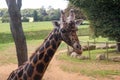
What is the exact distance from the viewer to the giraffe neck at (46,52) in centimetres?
605

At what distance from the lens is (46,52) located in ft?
20.2

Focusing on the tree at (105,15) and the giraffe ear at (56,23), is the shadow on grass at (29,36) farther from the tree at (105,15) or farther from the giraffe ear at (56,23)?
the giraffe ear at (56,23)

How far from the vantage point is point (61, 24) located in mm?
5727

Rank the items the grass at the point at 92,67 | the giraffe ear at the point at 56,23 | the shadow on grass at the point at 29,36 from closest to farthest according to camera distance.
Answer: the giraffe ear at the point at 56,23 < the grass at the point at 92,67 < the shadow on grass at the point at 29,36

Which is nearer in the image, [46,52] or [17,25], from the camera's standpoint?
[46,52]

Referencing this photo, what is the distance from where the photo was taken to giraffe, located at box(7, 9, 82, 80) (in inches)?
223

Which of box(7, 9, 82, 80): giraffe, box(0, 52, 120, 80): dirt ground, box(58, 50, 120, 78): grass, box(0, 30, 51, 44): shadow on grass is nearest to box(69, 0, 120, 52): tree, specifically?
box(58, 50, 120, 78): grass

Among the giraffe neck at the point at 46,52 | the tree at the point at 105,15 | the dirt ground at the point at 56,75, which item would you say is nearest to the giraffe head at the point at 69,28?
the giraffe neck at the point at 46,52

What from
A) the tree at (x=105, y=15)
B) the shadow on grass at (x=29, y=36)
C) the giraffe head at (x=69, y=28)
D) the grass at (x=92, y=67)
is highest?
the giraffe head at (x=69, y=28)

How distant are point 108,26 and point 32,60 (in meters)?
15.1

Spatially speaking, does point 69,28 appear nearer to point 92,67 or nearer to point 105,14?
point 92,67

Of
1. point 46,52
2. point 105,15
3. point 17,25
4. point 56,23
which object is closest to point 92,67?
point 105,15

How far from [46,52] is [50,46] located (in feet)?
0.49

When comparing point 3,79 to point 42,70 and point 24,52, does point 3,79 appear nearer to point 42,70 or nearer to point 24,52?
point 24,52
